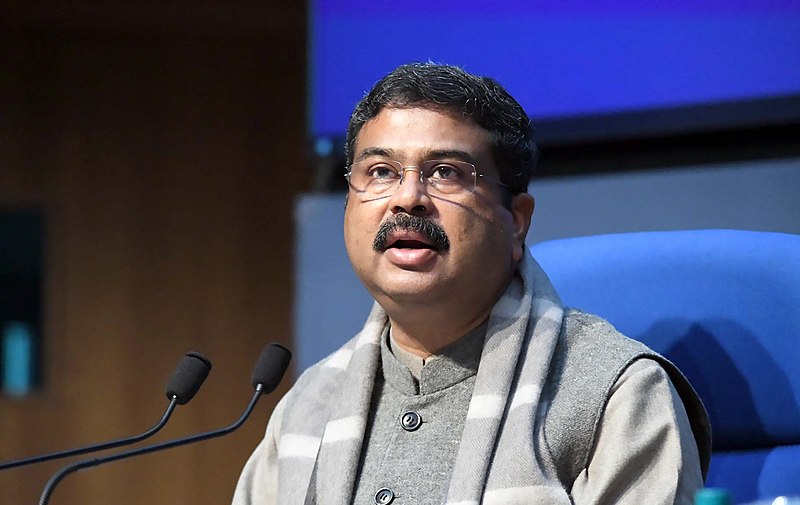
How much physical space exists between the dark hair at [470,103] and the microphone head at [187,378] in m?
0.40

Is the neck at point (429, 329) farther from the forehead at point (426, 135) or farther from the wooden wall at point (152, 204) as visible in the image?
the wooden wall at point (152, 204)

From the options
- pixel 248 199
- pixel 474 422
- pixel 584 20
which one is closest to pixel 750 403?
pixel 474 422

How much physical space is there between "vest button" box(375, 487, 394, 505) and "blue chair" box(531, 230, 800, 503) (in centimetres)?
43

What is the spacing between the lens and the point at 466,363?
5.11ft

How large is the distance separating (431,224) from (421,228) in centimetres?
2

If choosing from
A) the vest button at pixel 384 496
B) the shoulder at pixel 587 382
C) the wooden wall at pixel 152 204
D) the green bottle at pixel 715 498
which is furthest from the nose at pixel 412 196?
the wooden wall at pixel 152 204

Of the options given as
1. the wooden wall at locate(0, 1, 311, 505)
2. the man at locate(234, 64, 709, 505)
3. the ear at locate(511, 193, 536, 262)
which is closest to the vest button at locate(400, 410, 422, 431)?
the man at locate(234, 64, 709, 505)

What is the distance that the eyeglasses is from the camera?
4.95 ft

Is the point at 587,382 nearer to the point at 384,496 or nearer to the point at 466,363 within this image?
the point at 466,363

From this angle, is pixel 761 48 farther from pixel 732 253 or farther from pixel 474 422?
pixel 474 422

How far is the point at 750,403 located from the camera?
1.56 meters

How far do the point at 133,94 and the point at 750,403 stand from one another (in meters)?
3.24

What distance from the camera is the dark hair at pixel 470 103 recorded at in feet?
5.01

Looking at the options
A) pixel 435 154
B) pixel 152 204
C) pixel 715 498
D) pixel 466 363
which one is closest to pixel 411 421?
pixel 466 363
